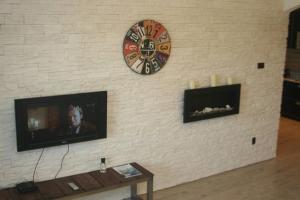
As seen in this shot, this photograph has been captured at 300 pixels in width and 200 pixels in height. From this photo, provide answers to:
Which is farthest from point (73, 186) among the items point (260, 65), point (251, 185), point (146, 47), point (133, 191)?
point (260, 65)

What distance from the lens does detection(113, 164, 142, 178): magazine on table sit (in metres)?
3.92

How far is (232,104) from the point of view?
4.97 meters

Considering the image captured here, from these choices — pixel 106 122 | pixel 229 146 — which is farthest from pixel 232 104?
pixel 106 122

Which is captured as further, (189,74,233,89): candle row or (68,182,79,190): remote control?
(189,74,233,89): candle row

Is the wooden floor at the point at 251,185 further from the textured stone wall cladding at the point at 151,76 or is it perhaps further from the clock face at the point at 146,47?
the clock face at the point at 146,47

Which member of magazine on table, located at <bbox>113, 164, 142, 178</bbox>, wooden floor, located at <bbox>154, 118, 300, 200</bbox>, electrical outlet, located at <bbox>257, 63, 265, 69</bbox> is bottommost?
wooden floor, located at <bbox>154, 118, 300, 200</bbox>

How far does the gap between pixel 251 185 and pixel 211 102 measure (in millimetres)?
1142

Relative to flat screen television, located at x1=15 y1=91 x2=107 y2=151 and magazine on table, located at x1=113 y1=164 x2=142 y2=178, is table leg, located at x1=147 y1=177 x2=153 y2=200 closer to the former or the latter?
magazine on table, located at x1=113 y1=164 x2=142 y2=178

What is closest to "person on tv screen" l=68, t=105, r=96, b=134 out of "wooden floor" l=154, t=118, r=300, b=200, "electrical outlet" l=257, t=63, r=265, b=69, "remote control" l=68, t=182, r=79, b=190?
"remote control" l=68, t=182, r=79, b=190

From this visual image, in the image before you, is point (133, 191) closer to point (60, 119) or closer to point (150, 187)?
point (150, 187)

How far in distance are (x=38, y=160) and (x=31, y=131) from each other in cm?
33

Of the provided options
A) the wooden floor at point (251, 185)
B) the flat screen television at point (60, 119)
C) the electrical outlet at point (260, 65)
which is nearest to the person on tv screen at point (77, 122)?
the flat screen television at point (60, 119)

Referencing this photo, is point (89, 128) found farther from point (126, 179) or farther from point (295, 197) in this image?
point (295, 197)

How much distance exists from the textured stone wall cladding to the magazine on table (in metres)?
0.11
